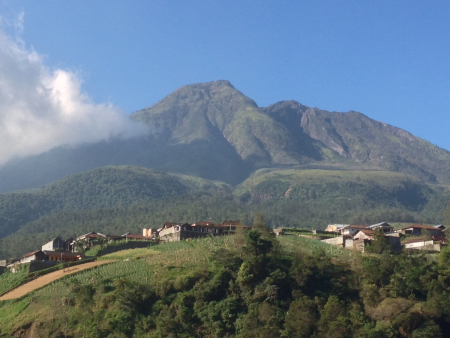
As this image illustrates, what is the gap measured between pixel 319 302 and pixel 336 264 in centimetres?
910

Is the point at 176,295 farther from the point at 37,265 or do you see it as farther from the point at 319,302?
the point at 37,265

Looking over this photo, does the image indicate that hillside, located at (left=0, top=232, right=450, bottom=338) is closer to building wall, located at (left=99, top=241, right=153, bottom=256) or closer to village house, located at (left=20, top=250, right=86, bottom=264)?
village house, located at (left=20, top=250, right=86, bottom=264)

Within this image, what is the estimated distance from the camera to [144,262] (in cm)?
6925

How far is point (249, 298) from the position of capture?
5784 centimetres

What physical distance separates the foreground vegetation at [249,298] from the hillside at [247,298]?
88 mm

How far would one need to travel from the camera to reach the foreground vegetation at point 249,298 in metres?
53.4

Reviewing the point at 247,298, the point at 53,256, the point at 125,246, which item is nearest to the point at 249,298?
the point at 247,298

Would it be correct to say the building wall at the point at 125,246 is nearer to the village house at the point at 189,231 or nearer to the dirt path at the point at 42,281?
the village house at the point at 189,231

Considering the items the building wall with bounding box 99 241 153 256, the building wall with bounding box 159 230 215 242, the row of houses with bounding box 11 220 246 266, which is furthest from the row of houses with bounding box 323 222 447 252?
the building wall with bounding box 99 241 153 256

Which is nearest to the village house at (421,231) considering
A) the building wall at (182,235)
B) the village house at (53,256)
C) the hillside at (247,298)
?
the hillside at (247,298)

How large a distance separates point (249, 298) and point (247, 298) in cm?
20

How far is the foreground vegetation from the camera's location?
175ft

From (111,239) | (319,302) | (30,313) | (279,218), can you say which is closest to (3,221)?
(279,218)

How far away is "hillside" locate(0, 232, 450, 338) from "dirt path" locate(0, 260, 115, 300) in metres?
1.58
